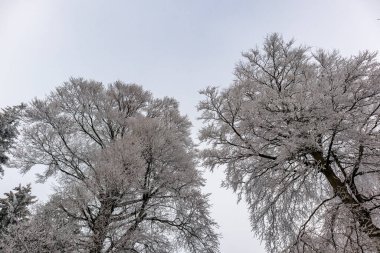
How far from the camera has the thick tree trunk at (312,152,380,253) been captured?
166 inches

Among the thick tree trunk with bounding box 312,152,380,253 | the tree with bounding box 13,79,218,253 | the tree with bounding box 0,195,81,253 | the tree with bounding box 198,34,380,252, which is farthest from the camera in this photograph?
the tree with bounding box 13,79,218,253

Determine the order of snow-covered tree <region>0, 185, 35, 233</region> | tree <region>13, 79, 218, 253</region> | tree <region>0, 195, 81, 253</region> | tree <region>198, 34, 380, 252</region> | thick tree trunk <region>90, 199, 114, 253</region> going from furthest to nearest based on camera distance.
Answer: snow-covered tree <region>0, 185, 35, 233</region> < tree <region>13, 79, 218, 253</region> < thick tree trunk <region>90, 199, 114, 253</region> < tree <region>0, 195, 81, 253</region> < tree <region>198, 34, 380, 252</region>

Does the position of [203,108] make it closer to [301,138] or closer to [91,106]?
[301,138]

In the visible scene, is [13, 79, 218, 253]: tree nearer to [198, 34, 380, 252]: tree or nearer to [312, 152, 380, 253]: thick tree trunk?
[198, 34, 380, 252]: tree

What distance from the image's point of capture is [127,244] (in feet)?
23.1

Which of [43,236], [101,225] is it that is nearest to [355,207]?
[101,225]

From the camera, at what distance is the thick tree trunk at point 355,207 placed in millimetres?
4215

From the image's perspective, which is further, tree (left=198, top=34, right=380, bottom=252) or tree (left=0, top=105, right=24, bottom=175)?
tree (left=0, top=105, right=24, bottom=175)

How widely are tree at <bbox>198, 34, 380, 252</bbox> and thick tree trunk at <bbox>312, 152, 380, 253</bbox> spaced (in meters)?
0.02

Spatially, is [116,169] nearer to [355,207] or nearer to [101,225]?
[101,225]

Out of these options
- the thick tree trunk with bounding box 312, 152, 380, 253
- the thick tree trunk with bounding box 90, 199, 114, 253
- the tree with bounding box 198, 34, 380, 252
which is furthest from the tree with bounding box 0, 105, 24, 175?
the thick tree trunk with bounding box 312, 152, 380, 253

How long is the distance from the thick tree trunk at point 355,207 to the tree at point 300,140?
0.07ft

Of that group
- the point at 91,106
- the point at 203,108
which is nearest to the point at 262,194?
the point at 203,108

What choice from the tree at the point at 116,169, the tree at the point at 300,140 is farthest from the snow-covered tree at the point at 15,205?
the tree at the point at 300,140
